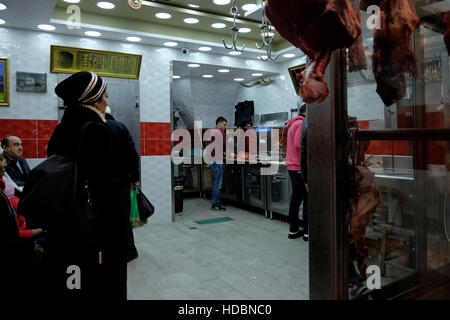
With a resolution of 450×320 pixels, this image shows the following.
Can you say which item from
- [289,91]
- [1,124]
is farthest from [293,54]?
[1,124]

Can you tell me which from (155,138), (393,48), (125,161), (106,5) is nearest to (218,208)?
(155,138)

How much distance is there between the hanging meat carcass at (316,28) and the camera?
118 centimetres

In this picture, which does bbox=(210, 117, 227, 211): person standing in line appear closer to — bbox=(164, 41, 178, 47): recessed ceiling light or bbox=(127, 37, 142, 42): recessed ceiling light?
bbox=(164, 41, 178, 47): recessed ceiling light

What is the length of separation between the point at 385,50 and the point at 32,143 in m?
5.02

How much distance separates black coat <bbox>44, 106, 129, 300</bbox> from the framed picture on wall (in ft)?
12.3

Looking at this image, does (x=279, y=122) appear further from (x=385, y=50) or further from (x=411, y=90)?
(x=385, y=50)

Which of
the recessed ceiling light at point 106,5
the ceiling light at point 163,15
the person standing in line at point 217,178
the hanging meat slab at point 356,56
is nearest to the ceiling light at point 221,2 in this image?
the ceiling light at point 163,15

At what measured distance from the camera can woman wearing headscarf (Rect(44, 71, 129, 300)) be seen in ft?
6.04

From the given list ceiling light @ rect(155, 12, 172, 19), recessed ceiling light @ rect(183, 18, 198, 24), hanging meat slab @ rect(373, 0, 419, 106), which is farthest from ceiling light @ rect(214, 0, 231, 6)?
hanging meat slab @ rect(373, 0, 419, 106)

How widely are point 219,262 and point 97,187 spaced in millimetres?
2380

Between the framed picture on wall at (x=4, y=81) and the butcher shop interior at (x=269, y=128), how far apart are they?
0.6 inches

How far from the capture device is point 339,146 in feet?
4.50

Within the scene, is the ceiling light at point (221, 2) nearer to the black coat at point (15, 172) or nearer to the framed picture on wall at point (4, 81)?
the framed picture on wall at point (4, 81)
